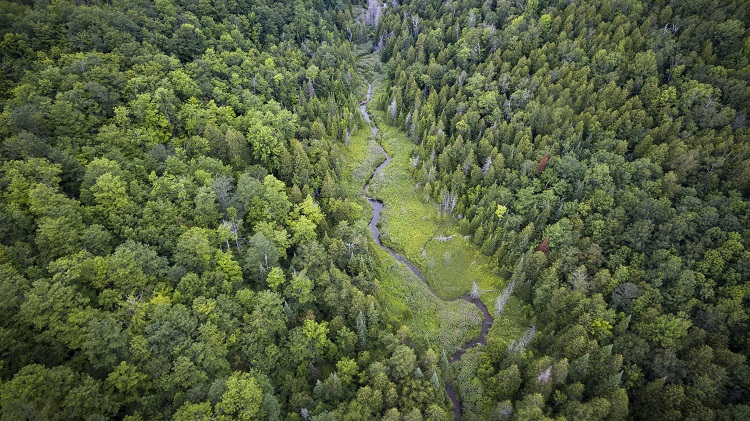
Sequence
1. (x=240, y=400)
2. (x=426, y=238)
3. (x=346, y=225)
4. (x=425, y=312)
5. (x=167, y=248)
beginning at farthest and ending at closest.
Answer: (x=426, y=238) < (x=346, y=225) < (x=425, y=312) < (x=167, y=248) < (x=240, y=400)

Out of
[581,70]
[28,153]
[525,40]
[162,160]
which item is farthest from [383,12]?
[28,153]

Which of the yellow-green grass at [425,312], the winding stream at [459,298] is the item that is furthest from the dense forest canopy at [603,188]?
the yellow-green grass at [425,312]

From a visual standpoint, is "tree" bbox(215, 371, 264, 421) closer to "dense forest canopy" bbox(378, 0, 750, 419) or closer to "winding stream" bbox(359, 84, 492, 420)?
"winding stream" bbox(359, 84, 492, 420)

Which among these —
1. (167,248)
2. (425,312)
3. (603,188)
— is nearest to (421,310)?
(425,312)

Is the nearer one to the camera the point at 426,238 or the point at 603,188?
the point at 603,188

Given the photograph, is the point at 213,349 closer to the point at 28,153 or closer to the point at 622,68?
the point at 28,153

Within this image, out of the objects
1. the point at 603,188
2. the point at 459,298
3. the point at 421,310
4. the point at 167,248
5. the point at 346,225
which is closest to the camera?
the point at 167,248

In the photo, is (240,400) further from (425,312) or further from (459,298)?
(459,298)

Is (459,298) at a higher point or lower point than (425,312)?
higher
